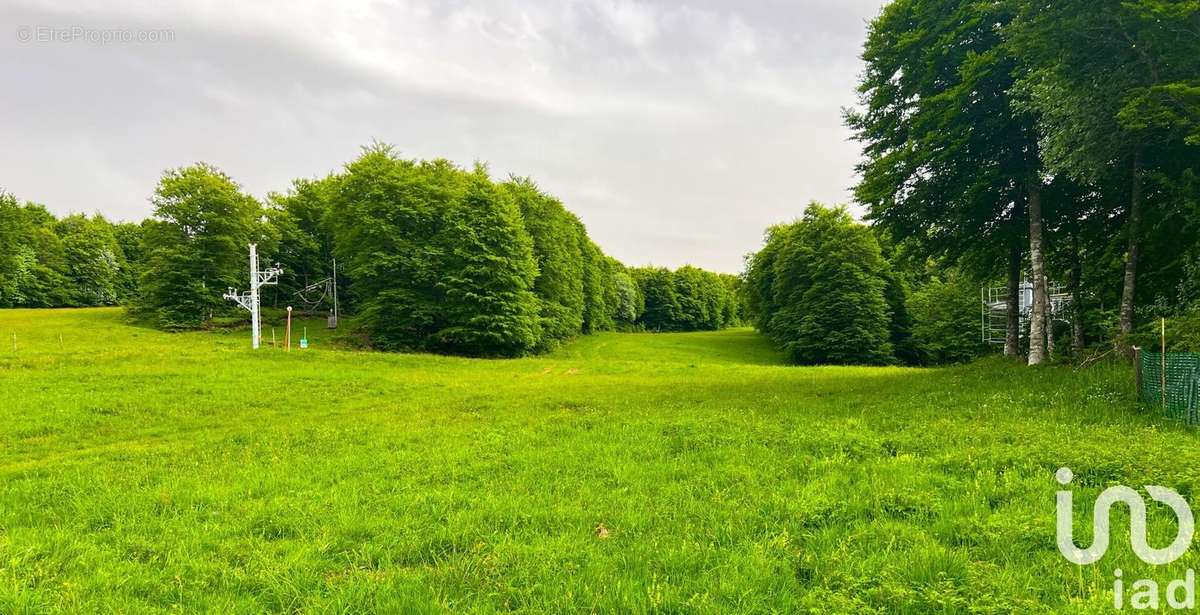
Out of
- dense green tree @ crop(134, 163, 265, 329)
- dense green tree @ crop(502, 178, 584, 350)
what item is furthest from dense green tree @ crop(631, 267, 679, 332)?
dense green tree @ crop(134, 163, 265, 329)

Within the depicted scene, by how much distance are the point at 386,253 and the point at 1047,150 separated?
39689 mm

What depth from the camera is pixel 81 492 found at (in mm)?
6945

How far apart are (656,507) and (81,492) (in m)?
7.36

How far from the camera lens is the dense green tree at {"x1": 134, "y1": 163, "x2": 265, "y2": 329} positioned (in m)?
43.5

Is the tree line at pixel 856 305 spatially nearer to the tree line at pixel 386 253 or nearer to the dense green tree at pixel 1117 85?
the tree line at pixel 386 253

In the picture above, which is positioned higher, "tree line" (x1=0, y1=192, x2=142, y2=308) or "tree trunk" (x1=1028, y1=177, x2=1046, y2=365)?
"tree line" (x1=0, y1=192, x2=142, y2=308)

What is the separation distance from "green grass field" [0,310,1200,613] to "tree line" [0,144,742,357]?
87.8 ft

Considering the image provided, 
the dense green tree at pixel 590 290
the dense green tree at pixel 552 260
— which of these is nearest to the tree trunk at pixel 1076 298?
the dense green tree at pixel 552 260

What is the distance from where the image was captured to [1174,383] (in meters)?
8.44

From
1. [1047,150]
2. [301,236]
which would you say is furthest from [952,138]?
[301,236]

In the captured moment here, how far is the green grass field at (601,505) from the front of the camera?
3.89 m

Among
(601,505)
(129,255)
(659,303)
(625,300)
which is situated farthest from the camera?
(659,303)

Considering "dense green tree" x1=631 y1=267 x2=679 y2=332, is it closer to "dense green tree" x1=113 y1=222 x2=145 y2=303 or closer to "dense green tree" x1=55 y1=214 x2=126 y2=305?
"dense green tree" x1=113 y1=222 x2=145 y2=303

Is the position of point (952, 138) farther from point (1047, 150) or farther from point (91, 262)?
point (91, 262)
